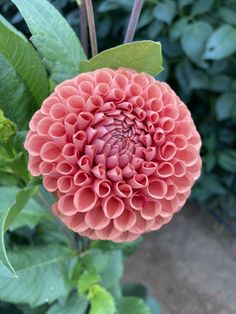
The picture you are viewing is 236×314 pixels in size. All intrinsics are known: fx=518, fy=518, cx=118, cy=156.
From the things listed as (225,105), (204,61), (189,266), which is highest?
(204,61)

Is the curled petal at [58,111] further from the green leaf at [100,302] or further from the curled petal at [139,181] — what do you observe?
the green leaf at [100,302]

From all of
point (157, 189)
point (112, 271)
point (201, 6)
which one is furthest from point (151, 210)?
point (201, 6)

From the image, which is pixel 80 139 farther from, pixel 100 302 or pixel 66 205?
pixel 100 302

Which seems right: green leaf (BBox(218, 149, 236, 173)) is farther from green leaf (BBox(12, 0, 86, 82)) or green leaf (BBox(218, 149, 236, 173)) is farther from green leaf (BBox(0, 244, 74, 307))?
green leaf (BBox(12, 0, 86, 82))

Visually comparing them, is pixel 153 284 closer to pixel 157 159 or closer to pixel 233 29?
pixel 233 29

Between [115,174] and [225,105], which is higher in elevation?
[115,174]

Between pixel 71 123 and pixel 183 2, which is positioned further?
pixel 183 2
